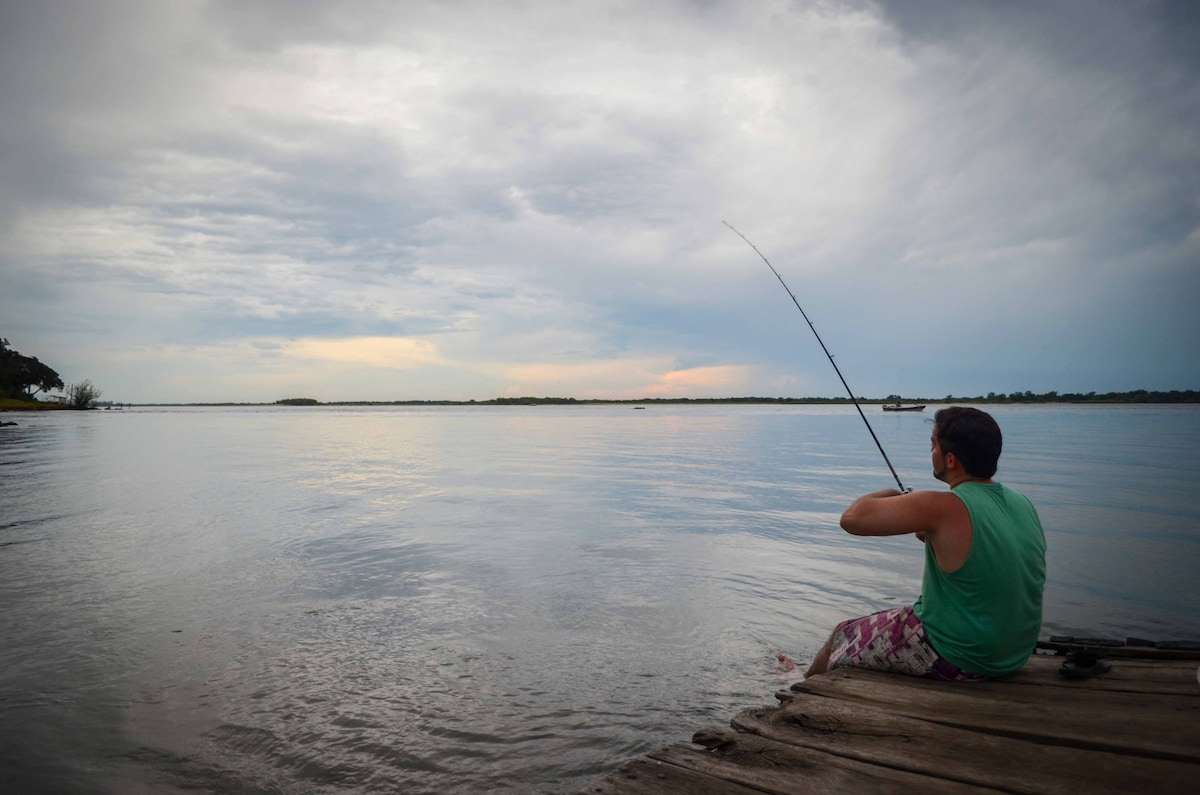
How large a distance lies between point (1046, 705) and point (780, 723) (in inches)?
57.0

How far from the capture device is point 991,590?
148 inches

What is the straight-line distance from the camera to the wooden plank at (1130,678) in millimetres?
3810

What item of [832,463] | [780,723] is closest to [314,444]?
[832,463]

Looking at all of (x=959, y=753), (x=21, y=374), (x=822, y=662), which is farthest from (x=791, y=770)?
(x=21, y=374)

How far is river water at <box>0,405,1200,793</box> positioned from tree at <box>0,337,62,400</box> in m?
108

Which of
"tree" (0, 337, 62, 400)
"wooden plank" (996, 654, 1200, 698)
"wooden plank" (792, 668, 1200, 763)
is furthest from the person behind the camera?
"tree" (0, 337, 62, 400)

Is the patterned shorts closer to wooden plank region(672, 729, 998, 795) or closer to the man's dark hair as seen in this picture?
the man's dark hair

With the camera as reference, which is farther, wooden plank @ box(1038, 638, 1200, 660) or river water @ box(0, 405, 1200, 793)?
river water @ box(0, 405, 1200, 793)

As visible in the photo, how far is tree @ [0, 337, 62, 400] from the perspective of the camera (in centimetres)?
9781

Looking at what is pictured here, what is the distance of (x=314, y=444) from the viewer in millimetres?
37000

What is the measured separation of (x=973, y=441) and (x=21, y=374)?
132756mm

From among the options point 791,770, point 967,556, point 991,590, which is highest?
point 967,556

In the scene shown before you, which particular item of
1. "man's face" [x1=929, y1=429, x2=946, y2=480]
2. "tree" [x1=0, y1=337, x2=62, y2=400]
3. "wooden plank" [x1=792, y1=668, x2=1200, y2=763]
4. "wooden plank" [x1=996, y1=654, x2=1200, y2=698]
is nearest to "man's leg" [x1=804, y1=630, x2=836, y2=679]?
"wooden plank" [x1=792, y1=668, x2=1200, y2=763]

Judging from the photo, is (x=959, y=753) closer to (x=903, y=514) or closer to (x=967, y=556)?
(x=967, y=556)
